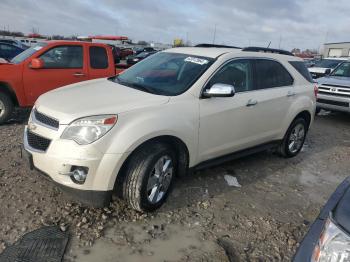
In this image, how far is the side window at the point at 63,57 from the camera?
273 inches

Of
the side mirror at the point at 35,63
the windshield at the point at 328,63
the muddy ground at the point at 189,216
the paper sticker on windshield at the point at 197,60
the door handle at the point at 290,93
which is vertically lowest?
the muddy ground at the point at 189,216

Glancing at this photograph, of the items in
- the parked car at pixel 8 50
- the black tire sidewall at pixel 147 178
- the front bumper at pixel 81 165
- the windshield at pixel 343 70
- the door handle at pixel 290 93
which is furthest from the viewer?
the parked car at pixel 8 50

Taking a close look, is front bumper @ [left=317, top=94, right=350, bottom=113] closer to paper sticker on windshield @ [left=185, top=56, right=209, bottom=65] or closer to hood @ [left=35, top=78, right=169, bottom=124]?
paper sticker on windshield @ [left=185, top=56, right=209, bottom=65]

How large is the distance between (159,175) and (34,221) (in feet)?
4.26

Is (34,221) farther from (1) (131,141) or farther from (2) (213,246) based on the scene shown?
(2) (213,246)

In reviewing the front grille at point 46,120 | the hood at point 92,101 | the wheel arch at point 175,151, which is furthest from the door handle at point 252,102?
the front grille at point 46,120

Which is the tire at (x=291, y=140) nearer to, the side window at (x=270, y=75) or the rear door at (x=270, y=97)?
the rear door at (x=270, y=97)

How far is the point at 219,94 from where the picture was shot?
3.91 metres

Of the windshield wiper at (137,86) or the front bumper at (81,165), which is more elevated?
the windshield wiper at (137,86)

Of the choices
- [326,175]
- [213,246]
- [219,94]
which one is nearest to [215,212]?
[213,246]

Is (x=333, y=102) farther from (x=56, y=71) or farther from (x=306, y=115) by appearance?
(x=56, y=71)

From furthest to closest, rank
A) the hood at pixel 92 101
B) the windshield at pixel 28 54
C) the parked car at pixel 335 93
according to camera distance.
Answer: the parked car at pixel 335 93 → the windshield at pixel 28 54 → the hood at pixel 92 101

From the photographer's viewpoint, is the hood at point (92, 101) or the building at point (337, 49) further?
the building at point (337, 49)

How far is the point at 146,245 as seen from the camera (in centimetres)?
321
